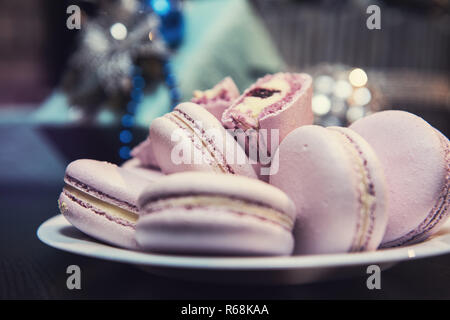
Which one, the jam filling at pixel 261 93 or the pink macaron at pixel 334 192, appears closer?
the pink macaron at pixel 334 192

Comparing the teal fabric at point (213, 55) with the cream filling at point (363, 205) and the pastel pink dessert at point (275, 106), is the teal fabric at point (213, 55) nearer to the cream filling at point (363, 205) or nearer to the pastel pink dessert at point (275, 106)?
the pastel pink dessert at point (275, 106)

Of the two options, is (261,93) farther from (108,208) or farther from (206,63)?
(206,63)

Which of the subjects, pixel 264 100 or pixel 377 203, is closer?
pixel 377 203

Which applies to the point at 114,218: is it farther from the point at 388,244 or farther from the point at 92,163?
the point at 388,244

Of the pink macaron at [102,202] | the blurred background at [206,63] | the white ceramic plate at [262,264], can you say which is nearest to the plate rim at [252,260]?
the white ceramic plate at [262,264]

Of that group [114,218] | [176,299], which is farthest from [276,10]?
[176,299]

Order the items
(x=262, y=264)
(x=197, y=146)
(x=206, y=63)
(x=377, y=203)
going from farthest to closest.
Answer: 1. (x=206, y=63)
2. (x=197, y=146)
3. (x=377, y=203)
4. (x=262, y=264)

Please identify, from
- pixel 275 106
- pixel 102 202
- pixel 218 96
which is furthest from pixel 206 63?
pixel 102 202
